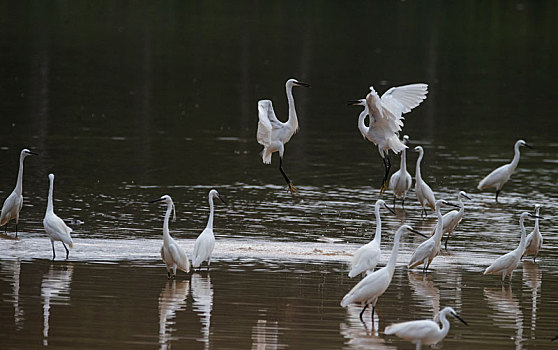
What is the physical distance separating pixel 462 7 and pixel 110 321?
201 ft

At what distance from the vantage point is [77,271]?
40.8 ft

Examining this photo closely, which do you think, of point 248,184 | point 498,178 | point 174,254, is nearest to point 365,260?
point 174,254

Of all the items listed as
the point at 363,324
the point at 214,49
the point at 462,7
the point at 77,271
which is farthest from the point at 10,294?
the point at 462,7

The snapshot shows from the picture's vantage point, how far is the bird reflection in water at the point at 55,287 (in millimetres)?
10739

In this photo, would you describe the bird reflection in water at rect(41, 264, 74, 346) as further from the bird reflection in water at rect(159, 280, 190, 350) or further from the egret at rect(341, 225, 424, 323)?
the egret at rect(341, 225, 424, 323)

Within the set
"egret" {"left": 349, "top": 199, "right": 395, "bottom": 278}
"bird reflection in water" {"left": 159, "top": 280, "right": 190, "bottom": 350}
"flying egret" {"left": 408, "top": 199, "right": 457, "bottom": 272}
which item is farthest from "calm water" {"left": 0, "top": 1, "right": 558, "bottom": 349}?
"egret" {"left": 349, "top": 199, "right": 395, "bottom": 278}

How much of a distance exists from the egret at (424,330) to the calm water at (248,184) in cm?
72

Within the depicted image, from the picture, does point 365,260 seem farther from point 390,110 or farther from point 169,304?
point 390,110

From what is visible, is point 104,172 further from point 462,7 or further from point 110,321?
point 462,7

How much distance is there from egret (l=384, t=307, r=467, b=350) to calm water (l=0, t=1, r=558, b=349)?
0.72 metres

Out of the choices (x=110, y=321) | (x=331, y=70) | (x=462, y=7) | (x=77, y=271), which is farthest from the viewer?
(x=462, y=7)

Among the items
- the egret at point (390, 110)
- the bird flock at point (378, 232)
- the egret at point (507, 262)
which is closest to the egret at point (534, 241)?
the bird flock at point (378, 232)

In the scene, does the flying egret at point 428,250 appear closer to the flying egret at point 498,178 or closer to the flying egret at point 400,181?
the flying egret at point 400,181

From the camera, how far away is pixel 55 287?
11.6 metres
